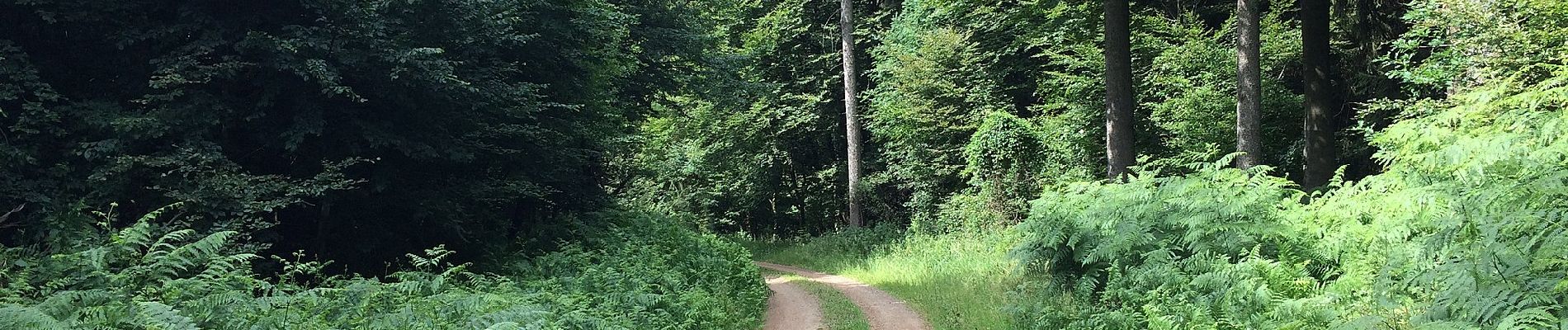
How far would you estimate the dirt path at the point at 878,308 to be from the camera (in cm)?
1160

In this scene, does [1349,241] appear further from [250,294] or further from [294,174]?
[294,174]

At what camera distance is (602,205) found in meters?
16.2

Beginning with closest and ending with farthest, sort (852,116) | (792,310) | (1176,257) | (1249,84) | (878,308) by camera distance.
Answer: (1176,257) → (1249,84) → (878,308) → (792,310) → (852,116)

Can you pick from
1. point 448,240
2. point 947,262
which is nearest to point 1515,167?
point 947,262

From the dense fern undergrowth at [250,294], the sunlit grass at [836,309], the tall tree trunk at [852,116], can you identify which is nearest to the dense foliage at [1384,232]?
the sunlit grass at [836,309]

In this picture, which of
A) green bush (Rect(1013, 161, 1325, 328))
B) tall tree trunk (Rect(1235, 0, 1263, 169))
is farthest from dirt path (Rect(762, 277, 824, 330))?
tall tree trunk (Rect(1235, 0, 1263, 169))

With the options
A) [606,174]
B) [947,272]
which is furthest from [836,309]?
[606,174]

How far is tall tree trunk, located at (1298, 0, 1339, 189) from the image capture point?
1252cm

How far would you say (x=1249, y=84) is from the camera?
11.8m

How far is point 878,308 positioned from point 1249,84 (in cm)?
610

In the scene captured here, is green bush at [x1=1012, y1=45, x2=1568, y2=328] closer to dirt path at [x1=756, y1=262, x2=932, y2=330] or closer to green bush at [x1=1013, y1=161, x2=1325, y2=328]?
green bush at [x1=1013, y1=161, x2=1325, y2=328]

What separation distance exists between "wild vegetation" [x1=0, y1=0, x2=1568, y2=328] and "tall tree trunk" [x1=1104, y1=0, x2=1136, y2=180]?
6cm

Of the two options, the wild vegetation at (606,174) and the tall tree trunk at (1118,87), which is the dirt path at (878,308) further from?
the tall tree trunk at (1118,87)

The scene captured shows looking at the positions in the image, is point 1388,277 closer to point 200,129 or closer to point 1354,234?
point 1354,234
